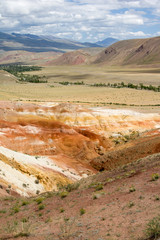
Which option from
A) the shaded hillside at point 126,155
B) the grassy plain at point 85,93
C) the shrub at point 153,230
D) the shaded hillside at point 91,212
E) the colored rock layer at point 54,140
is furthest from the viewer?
the grassy plain at point 85,93

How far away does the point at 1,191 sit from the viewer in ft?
59.7

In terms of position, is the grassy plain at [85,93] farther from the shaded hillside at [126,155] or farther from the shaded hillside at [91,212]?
the shaded hillside at [91,212]

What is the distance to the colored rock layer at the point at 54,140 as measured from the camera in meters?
23.6

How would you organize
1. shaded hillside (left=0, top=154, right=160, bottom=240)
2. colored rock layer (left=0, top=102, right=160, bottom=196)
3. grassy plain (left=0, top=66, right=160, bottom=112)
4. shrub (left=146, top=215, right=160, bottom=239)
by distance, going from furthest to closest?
grassy plain (left=0, top=66, right=160, bottom=112), colored rock layer (left=0, top=102, right=160, bottom=196), shaded hillside (left=0, top=154, right=160, bottom=240), shrub (left=146, top=215, right=160, bottom=239)

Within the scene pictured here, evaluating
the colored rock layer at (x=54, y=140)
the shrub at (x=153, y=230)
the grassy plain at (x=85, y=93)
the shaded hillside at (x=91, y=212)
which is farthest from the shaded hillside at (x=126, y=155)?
the grassy plain at (x=85, y=93)

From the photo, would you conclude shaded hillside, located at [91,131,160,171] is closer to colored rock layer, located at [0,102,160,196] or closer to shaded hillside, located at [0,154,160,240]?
colored rock layer, located at [0,102,160,196]

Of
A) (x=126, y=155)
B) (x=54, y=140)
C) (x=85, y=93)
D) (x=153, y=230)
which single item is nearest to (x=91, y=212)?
(x=153, y=230)

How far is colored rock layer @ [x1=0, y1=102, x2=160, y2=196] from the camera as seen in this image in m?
23.6

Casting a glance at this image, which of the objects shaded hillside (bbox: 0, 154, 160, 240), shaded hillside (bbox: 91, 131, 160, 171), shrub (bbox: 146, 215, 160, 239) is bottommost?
shaded hillside (bbox: 91, 131, 160, 171)

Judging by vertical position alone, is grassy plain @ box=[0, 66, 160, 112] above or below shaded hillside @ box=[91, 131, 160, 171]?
above

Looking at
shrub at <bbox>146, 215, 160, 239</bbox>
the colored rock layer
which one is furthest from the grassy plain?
shrub at <bbox>146, 215, 160, 239</bbox>

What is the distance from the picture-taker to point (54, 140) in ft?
118

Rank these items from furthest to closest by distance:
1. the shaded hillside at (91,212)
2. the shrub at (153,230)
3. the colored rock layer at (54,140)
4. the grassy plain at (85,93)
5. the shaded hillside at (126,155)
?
the grassy plain at (85,93) < the shaded hillside at (126,155) < the colored rock layer at (54,140) < the shaded hillside at (91,212) < the shrub at (153,230)

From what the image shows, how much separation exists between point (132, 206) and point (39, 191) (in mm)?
11022
